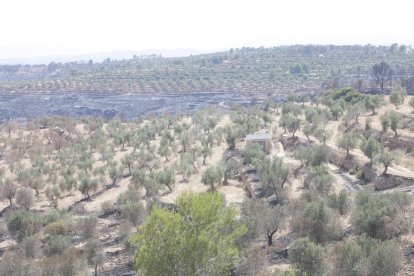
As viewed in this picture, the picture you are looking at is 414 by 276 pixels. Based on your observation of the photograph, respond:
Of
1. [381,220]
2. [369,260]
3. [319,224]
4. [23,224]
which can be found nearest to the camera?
[369,260]

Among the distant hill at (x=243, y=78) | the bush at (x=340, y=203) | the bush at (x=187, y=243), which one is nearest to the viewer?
the bush at (x=187, y=243)

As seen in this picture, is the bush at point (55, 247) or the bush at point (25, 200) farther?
the bush at point (25, 200)

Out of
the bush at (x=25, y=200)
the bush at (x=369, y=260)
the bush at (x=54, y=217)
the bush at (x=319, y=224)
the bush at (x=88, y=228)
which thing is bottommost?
the bush at (x=25, y=200)

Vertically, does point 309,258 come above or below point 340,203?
above

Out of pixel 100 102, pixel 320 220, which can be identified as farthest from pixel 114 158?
pixel 100 102

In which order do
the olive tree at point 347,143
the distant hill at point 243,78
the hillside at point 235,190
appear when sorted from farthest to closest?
the distant hill at point 243,78 → the olive tree at point 347,143 → the hillside at point 235,190

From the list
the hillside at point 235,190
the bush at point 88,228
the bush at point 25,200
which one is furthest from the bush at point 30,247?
the bush at point 25,200

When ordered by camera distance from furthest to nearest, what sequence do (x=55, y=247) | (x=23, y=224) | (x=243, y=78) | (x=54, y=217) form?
(x=243, y=78) → (x=54, y=217) → (x=23, y=224) → (x=55, y=247)

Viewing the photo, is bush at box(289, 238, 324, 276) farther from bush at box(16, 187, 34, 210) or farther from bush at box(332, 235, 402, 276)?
bush at box(16, 187, 34, 210)

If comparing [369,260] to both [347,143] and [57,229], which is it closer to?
[57,229]

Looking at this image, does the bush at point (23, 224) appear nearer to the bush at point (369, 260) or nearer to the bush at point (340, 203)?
the bush at point (340, 203)

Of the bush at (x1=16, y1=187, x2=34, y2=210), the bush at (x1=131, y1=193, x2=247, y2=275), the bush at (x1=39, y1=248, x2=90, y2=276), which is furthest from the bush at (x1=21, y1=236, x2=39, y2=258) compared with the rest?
the bush at (x1=131, y1=193, x2=247, y2=275)

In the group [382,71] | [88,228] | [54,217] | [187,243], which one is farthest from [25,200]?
[382,71]

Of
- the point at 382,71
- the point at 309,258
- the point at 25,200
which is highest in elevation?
the point at 309,258
